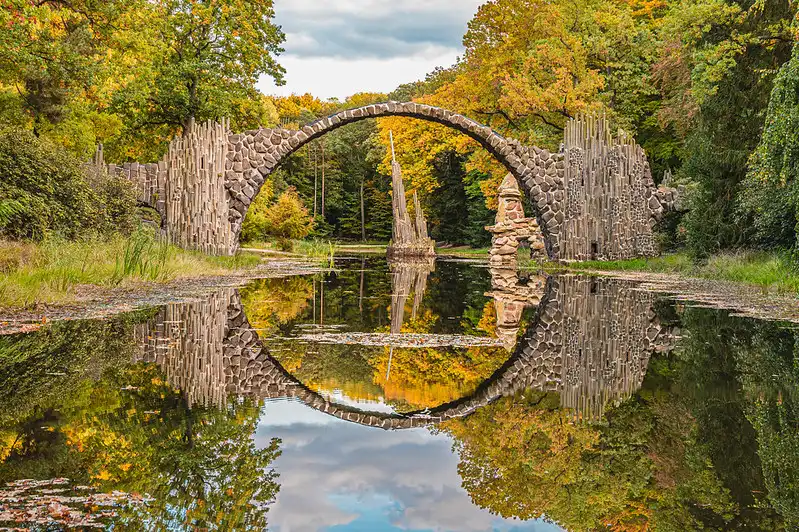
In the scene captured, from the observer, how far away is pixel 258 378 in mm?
5199

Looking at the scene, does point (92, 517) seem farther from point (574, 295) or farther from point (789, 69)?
point (789, 69)

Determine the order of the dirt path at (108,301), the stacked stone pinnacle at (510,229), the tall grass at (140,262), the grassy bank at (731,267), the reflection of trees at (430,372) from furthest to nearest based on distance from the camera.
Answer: the stacked stone pinnacle at (510,229) → the grassy bank at (731,267) → the tall grass at (140,262) → the dirt path at (108,301) → the reflection of trees at (430,372)

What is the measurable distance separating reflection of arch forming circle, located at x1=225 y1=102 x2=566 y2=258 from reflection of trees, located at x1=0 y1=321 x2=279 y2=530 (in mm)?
15009

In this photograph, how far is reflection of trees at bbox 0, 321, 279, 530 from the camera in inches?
103

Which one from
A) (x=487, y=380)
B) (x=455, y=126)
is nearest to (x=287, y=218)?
(x=455, y=126)

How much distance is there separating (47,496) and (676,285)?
43.0 feet

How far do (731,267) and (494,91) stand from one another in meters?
14.4

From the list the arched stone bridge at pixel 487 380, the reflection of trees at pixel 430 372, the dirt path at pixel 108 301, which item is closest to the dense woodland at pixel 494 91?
the dirt path at pixel 108 301

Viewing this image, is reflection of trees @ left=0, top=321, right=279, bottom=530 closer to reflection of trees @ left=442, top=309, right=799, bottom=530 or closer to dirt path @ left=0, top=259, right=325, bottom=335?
reflection of trees @ left=442, top=309, right=799, bottom=530

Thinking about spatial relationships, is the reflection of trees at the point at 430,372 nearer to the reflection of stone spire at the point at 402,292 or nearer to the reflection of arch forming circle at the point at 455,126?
the reflection of stone spire at the point at 402,292

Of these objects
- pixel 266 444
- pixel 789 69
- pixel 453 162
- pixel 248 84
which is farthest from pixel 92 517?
pixel 453 162

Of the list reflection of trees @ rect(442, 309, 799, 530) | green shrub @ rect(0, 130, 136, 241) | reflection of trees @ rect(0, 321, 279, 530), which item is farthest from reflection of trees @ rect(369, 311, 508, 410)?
green shrub @ rect(0, 130, 136, 241)

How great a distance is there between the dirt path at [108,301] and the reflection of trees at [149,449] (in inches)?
112

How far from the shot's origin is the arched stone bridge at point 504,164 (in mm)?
18609
